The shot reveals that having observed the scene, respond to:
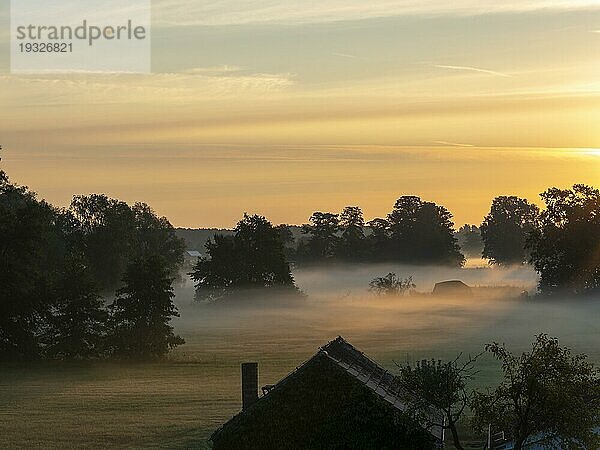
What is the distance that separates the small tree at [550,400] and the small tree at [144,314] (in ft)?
172

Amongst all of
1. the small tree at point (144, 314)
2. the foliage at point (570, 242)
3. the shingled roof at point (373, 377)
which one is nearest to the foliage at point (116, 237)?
the small tree at point (144, 314)

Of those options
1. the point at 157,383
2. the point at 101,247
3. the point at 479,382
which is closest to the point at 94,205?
the point at 101,247

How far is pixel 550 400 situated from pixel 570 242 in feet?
278

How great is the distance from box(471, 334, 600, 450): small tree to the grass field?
47.4 ft

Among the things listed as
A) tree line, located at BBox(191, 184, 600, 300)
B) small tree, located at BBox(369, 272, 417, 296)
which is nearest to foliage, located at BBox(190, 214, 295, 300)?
tree line, located at BBox(191, 184, 600, 300)

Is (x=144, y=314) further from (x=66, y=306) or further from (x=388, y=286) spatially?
(x=388, y=286)

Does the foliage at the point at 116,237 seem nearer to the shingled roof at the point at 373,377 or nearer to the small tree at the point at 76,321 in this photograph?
the small tree at the point at 76,321

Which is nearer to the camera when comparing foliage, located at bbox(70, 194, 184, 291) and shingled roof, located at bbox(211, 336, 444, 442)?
shingled roof, located at bbox(211, 336, 444, 442)

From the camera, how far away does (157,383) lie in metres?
66.9

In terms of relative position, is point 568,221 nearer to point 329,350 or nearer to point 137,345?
point 137,345

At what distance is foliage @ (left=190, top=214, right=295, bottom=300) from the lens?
129500 mm

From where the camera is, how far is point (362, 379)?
36.2 m

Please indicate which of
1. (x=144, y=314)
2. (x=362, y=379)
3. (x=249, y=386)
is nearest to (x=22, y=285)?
(x=144, y=314)

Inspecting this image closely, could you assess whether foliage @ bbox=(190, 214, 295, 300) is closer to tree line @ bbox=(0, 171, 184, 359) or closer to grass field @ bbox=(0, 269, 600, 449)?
grass field @ bbox=(0, 269, 600, 449)
